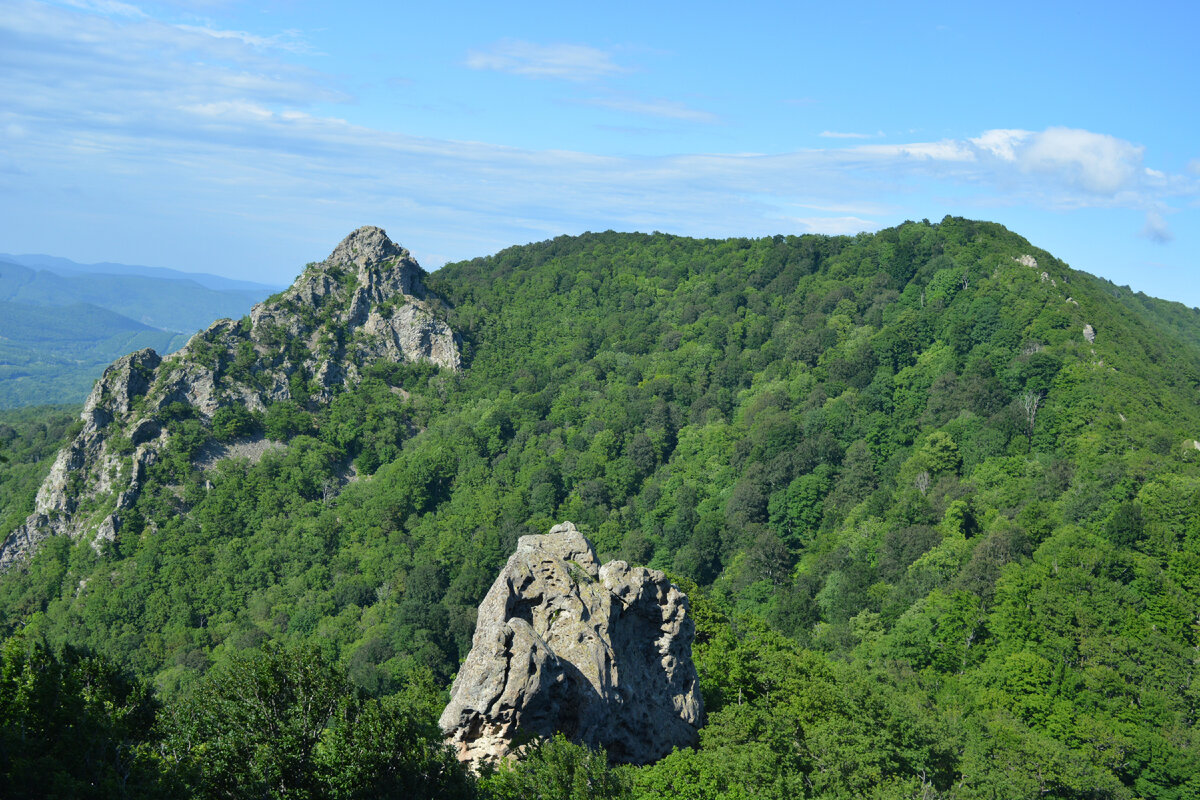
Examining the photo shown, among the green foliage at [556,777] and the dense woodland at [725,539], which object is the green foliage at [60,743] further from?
the green foliage at [556,777]

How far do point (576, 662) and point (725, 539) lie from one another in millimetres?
58621

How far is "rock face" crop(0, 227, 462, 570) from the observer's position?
9631cm

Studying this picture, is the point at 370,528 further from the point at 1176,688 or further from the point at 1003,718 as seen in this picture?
the point at 1176,688

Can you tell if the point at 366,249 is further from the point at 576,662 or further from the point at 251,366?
the point at 576,662

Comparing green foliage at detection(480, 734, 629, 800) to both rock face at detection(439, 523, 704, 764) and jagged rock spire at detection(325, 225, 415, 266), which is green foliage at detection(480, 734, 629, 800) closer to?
rock face at detection(439, 523, 704, 764)

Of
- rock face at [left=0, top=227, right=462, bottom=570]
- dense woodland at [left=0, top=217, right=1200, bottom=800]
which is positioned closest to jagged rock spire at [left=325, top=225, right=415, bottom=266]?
rock face at [left=0, top=227, right=462, bottom=570]

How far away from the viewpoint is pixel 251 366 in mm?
112812

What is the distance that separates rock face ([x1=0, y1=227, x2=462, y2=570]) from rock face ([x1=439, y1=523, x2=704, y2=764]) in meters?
78.8

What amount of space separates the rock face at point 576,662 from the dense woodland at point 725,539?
172 centimetres

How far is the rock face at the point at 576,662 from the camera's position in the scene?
26.7 m

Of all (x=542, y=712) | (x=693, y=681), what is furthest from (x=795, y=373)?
(x=542, y=712)

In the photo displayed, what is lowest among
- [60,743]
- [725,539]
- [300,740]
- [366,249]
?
[725,539]

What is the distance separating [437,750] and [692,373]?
94.9 metres

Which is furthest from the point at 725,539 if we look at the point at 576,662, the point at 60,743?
the point at 60,743
